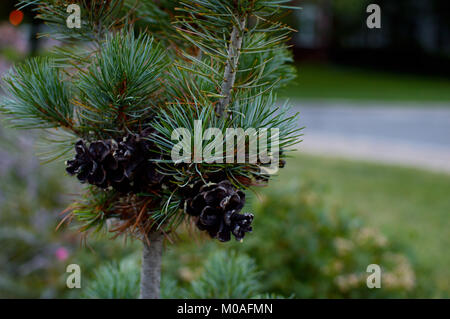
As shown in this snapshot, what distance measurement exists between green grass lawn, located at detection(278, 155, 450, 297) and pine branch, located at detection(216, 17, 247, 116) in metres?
2.17

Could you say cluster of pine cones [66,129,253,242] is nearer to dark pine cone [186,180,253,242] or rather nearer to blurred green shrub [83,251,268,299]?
Answer: dark pine cone [186,180,253,242]

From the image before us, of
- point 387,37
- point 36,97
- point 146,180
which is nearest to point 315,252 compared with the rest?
point 146,180

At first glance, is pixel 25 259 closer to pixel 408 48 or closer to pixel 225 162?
pixel 225 162

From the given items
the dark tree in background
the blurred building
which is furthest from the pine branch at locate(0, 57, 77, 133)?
the blurred building

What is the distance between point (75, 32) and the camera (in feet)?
3.10

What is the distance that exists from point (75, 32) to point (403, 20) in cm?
2146

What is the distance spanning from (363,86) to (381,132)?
8179 mm

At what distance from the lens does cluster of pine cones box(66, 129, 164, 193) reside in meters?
0.84

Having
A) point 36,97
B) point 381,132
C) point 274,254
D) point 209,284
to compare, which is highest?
point 381,132

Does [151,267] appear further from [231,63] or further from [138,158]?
[231,63]

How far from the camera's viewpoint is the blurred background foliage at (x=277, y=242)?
54.8 inches

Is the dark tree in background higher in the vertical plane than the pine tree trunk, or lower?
higher

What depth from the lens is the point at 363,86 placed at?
15.9 m
